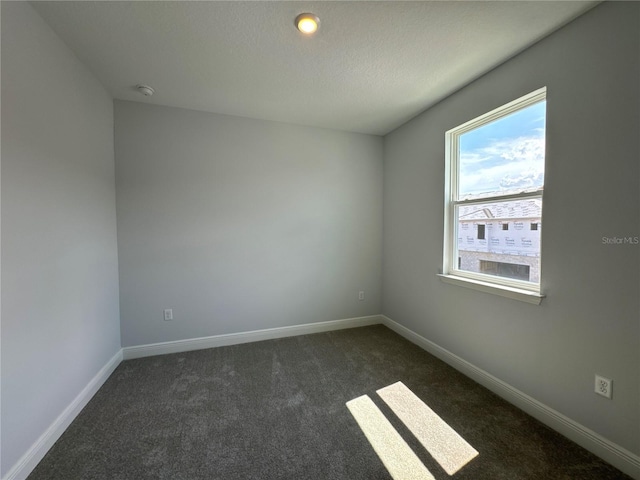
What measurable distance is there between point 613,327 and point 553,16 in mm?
1841

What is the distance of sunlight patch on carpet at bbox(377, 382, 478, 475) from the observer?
142cm

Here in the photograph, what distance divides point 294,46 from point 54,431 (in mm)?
2918

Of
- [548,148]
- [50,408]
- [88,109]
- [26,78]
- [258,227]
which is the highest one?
[88,109]

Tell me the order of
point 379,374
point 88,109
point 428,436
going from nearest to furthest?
point 428,436, point 88,109, point 379,374

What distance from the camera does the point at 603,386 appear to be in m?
1.42

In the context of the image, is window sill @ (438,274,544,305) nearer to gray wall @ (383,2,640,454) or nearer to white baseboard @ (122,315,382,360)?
gray wall @ (383,2,640,454)

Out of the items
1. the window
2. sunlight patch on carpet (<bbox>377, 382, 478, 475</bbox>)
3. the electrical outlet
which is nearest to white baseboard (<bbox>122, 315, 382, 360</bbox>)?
sunlight patch on carpet (<bbox>377, 382, 478, 475</bbox>)

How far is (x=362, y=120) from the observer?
9.59 feet

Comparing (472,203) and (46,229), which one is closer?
(46,229)

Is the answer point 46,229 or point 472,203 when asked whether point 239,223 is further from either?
point 472,203

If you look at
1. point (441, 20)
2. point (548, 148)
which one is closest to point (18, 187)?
point (441, 20)

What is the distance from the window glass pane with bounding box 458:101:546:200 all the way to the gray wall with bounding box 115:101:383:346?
1.24 metres

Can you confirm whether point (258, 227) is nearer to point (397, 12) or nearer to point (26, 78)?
point (26, 78)

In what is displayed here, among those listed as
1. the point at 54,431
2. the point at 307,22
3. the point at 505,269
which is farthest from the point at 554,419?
the point at 54,431
